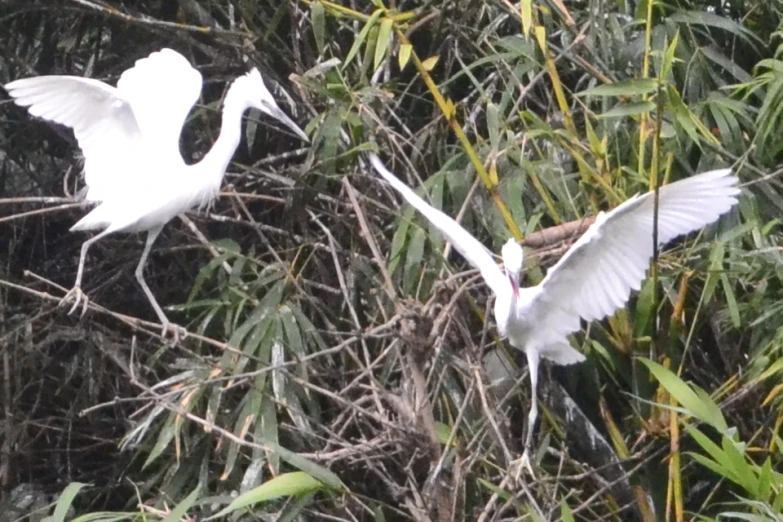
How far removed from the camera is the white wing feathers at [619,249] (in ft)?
5.00

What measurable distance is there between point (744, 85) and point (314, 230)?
0.76 metres

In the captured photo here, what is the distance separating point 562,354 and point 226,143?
0.57 metres

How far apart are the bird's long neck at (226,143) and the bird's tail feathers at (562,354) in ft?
1.74

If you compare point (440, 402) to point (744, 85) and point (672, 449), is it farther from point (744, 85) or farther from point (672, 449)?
point (744, 85)

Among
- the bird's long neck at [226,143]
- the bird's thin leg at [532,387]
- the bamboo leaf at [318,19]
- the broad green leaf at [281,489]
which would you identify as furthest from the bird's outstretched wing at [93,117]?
the bird's thin leg at [532,387]

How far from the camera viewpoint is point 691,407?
4.87 feet

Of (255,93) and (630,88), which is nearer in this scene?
(630,88)

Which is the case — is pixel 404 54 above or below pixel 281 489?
above

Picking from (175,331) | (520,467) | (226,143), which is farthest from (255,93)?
(520,467)

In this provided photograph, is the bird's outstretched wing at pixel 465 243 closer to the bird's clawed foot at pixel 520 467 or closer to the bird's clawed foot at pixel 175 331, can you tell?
the bird's clawed foot at pixel 520 467

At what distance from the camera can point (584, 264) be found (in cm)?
163

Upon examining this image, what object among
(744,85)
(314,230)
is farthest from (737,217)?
(314,230)

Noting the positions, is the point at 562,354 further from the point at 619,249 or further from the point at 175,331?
the point at 175,331

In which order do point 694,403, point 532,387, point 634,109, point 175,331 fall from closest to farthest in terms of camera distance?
point 694,403 → point 634,109 → point 532,387 → point 175,331
